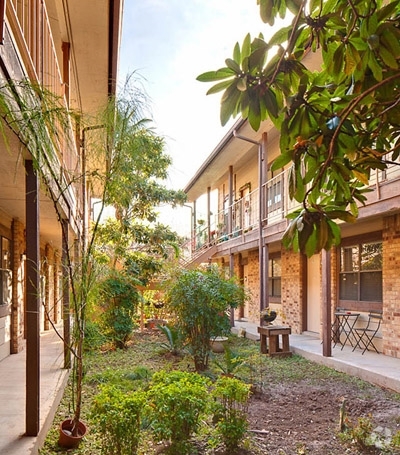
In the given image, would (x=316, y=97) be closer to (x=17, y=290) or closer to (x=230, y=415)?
(x=230, y=415)

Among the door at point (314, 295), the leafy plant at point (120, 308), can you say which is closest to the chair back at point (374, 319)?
the door at point (314, 295)

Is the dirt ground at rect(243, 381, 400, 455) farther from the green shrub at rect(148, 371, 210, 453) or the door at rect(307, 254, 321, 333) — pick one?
the door at rect(307, 254, 321, 333)

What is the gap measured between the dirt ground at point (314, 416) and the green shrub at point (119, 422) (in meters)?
1.54

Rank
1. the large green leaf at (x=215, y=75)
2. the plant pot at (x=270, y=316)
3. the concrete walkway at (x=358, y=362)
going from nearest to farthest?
the large green leaf at (x=215, y=75), the concrete walkway at (x=358, y=362), the plant pot at (x=270, y=316)

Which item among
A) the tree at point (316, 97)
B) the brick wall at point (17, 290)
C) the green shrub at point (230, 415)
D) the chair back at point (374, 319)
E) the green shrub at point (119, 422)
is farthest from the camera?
the chair back at point (374, 319)

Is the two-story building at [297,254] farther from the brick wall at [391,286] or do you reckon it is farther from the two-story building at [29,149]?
the two-story building at [29,149]

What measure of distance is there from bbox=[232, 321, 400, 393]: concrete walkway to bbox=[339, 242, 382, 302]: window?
3.90ft

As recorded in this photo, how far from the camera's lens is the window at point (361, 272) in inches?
372

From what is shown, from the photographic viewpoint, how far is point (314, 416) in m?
5.84

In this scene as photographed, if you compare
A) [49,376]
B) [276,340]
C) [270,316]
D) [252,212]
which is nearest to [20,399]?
[49,376]

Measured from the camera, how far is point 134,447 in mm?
3846

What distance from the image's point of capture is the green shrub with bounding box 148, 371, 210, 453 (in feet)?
13.2

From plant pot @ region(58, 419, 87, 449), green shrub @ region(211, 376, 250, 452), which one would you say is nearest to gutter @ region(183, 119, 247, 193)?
green shrub @ region(211, 376, 250, 452)

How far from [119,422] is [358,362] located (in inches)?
222
